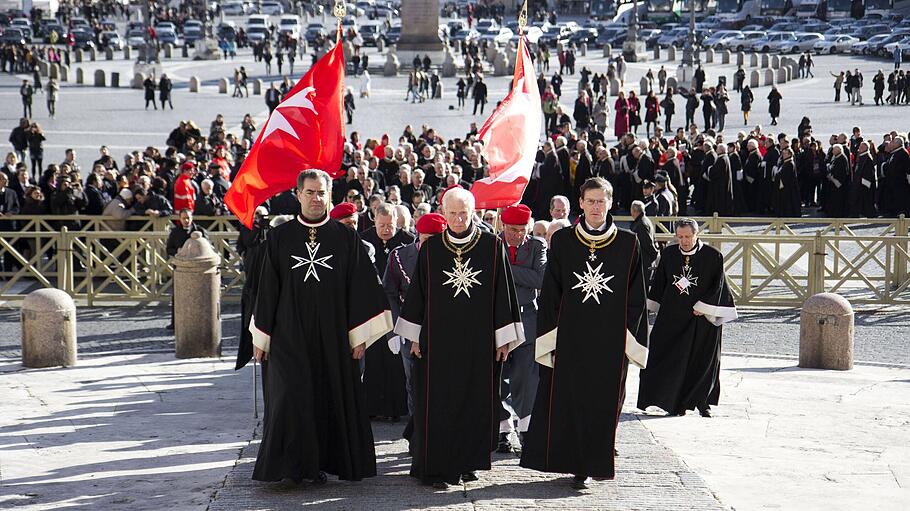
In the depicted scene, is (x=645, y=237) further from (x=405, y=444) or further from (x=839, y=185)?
(x=839, y=185)

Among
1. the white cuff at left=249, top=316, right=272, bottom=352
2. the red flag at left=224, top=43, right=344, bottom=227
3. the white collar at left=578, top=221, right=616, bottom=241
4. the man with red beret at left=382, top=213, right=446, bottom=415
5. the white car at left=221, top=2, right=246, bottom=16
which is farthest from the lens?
the white car at left=221, top=2, right=246, bottom=16

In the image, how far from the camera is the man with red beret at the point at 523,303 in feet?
28.5

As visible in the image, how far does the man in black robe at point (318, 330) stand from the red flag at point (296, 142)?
2759 mm

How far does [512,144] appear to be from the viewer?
10875mm

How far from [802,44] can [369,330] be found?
58947 mm

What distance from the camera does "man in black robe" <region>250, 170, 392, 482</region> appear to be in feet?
24.7

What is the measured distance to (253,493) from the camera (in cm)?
739

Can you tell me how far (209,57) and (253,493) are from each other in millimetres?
59527

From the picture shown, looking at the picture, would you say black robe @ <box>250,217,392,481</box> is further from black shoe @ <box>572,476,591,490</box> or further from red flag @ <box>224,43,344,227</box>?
red flag @ <box>224,43,344,227</box>

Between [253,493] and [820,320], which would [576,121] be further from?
[253,493]

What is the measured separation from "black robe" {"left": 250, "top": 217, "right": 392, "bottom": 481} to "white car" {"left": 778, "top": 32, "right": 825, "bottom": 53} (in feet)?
190

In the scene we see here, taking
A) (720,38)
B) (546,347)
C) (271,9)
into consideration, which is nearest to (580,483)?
(546,347)

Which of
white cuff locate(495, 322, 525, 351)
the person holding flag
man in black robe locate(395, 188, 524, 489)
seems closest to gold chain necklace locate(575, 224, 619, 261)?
man in black robe locate(395, 188, 524, 489)

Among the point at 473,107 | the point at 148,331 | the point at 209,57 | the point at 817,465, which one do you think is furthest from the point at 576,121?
the point at 209,57
